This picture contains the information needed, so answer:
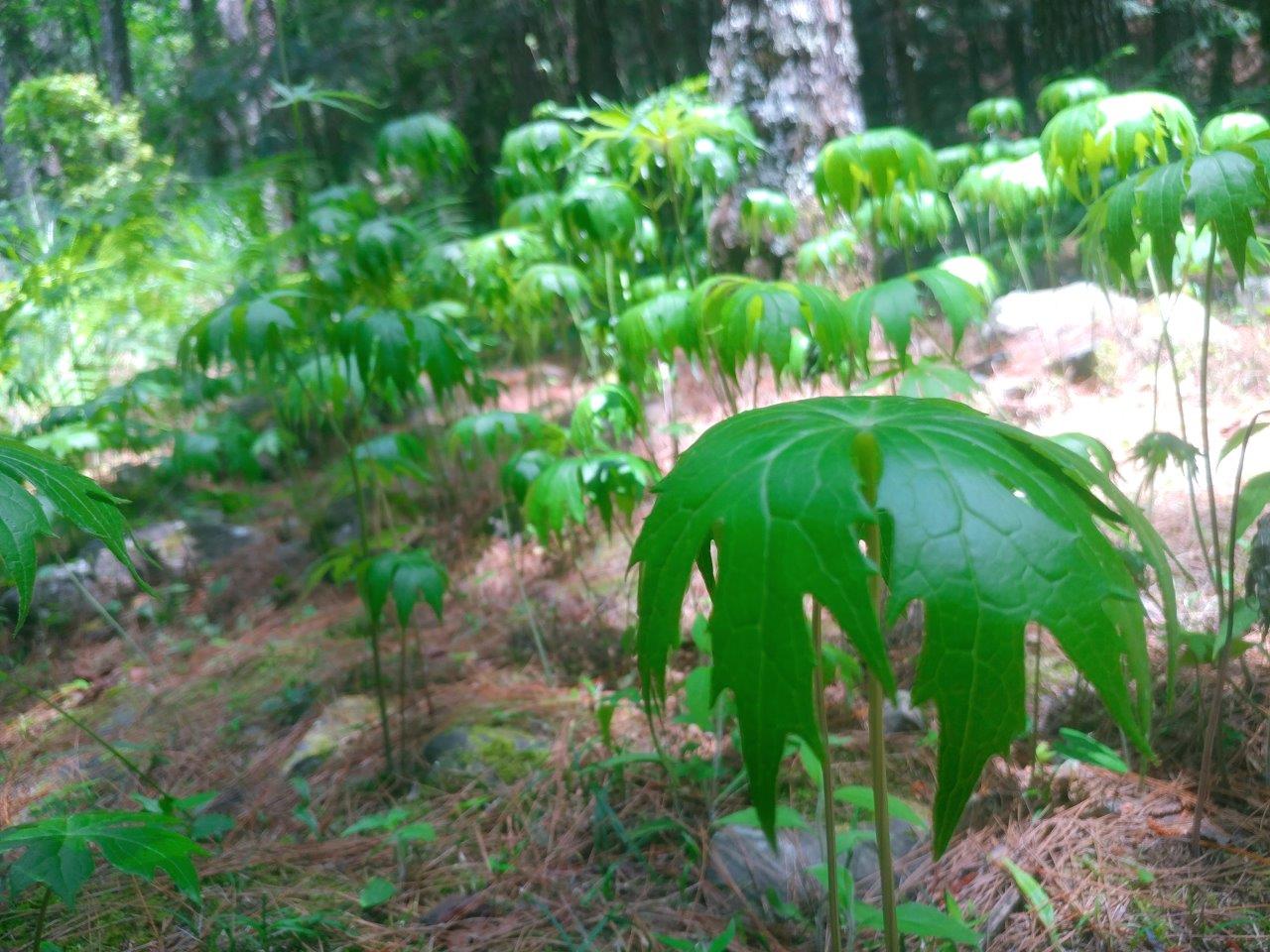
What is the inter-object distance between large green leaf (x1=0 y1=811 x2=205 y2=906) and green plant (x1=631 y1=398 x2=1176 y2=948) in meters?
0.73

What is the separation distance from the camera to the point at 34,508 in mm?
911

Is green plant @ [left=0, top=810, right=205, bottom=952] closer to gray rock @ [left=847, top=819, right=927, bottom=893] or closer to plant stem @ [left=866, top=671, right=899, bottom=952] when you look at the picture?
plant stem @ [left=866, top=671, right=899, bottom=952]

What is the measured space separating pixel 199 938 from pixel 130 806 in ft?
2.80

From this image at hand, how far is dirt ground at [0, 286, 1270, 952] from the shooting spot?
131 cm

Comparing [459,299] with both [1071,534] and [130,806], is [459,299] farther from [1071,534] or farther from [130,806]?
[1071,534]

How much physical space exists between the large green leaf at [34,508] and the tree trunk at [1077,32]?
258 inches

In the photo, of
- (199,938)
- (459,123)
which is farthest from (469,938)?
(459,123)

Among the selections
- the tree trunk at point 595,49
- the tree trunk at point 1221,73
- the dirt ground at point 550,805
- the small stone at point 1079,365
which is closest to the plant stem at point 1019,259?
the small stone at point 1079,365

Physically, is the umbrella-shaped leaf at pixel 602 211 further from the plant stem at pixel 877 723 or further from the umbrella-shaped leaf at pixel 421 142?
the plant stem at pixel 877 723

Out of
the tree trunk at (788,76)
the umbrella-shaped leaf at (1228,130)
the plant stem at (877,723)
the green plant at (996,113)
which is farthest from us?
the green plant at (996,113)

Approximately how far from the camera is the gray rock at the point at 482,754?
1.92 metres

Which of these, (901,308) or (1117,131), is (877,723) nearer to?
(901,308)

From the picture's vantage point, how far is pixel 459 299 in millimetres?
4371

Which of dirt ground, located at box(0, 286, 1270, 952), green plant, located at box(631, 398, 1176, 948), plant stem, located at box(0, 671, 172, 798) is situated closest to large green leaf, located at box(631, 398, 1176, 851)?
green plant, located at box(631, 398, 1176, 948)
